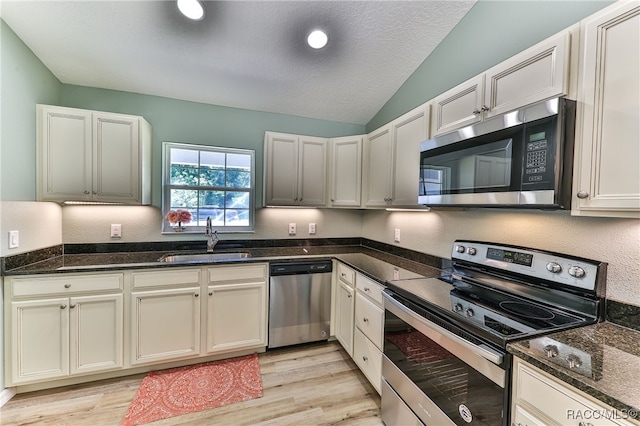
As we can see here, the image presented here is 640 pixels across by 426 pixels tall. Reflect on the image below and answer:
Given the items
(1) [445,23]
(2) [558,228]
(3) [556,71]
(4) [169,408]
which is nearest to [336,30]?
(1) [445,23]

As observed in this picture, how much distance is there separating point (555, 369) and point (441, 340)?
50 centimetres

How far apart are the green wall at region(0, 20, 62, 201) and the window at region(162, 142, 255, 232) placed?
3.10ft

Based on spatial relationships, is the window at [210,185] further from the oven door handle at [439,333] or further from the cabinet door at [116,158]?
the oven door handle at [439,333]

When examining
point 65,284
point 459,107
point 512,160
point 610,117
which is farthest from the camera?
point 65,284

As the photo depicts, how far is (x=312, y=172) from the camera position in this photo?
3.00m

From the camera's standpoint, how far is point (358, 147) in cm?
291

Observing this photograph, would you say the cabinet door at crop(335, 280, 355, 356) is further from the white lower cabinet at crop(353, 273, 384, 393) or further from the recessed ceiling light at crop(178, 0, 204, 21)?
the recessed ceiling light at crop(178, 0, 204, 21)

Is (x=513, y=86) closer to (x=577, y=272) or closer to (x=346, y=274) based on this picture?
(x=577, y=272)

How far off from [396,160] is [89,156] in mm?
2649

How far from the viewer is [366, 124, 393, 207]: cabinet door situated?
7.97 ft

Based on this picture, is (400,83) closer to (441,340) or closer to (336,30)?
(336,30)

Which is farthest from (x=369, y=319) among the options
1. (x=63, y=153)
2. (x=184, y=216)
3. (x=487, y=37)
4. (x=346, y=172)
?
(x=63, y=153)

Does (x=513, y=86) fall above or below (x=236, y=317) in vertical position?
above

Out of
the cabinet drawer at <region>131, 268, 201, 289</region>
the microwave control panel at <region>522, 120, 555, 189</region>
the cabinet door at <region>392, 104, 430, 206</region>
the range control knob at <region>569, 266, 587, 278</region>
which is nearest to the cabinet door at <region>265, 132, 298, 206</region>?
the cabinet drawer at <region>131, 268, 201, 289</region>
